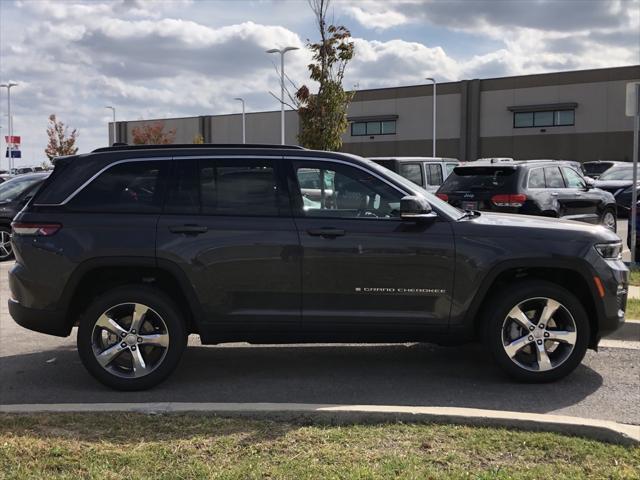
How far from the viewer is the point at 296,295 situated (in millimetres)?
5117

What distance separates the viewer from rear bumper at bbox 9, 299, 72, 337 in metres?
5.15

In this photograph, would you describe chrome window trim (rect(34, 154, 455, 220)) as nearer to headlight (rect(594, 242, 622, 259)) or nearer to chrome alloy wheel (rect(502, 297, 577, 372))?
chrome alloy wheel (rect(502, 297, 577, 372))

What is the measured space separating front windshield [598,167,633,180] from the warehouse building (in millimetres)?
20493

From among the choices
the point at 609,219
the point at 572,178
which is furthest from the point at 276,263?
the point at 609,219

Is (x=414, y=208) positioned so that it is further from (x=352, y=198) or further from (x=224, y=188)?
(x=224, y=188)

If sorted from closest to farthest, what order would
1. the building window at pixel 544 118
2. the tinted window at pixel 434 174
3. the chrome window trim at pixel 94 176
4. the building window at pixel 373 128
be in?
the chrome window trim at pixel 94 176 < the tinted window at pixel 434 174 < the building window at pixel 544 118 < the building window at pixel 373 128

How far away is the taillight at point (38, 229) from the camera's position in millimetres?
5086

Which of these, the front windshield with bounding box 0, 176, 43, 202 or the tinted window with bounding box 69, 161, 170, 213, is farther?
the front windshield with bounding box 0, 176, 43, 202

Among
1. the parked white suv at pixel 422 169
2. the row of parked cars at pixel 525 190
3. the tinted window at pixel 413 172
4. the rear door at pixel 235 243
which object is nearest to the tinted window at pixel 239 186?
the rear door at pixel 235 243

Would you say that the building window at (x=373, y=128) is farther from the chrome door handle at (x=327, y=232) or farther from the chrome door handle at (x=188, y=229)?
the chrome door handle at (x=188, y=229)

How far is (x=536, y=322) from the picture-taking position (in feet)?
17.1

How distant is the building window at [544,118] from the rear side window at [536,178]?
1400 inches

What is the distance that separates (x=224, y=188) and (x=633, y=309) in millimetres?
4922

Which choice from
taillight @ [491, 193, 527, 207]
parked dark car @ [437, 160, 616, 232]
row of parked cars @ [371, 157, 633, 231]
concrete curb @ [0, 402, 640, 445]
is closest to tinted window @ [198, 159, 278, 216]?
concrete curb @ [0, 402, 640, 445]
